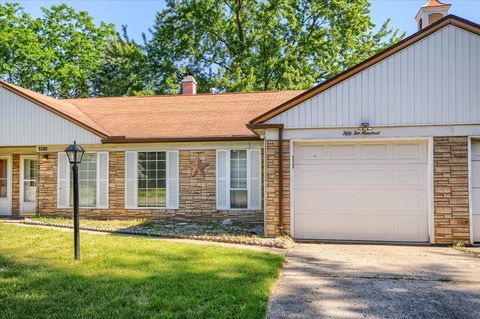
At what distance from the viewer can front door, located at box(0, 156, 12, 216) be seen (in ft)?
47.0

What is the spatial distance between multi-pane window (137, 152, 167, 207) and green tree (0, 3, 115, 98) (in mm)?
21328

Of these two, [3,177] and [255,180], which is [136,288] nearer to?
[255,180]

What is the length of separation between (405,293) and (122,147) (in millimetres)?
10017

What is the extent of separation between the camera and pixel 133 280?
18.9 feet

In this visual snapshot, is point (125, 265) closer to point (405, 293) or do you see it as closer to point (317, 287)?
Answer: point (317, 287)

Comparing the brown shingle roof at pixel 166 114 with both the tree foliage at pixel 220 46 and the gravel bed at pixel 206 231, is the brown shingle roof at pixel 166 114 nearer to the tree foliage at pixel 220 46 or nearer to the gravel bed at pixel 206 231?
the gravel bed at pixel 206 231

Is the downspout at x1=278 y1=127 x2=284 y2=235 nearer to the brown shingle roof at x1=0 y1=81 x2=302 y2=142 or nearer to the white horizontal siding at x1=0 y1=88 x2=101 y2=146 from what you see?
the brown shingle roof at x1=0 y1=81 x2=302 y2=142

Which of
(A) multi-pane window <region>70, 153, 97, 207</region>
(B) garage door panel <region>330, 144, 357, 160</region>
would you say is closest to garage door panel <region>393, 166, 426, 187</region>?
(B) garage door panel <region>330, 144, 357, 160</region>

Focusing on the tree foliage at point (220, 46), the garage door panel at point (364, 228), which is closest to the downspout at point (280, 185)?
the garage door panel at point (364, 228)

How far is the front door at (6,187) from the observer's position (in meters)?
14.3

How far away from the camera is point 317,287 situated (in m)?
5.69

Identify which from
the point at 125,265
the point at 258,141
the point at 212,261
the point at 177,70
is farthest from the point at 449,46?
the point at 177,70

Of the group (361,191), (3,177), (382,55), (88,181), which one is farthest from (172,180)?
(382,55)

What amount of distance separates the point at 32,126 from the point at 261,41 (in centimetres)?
1735
